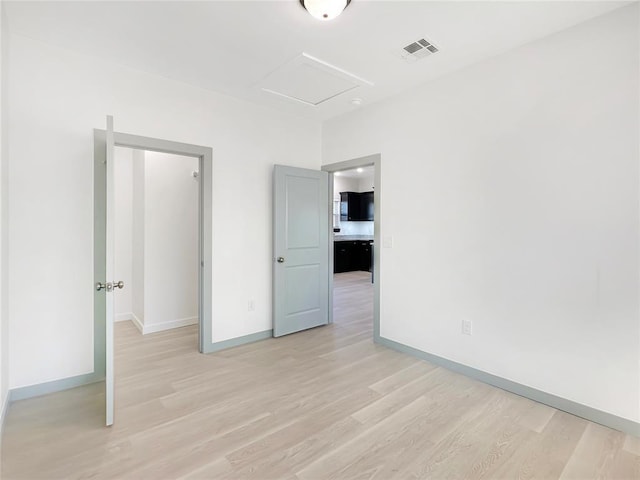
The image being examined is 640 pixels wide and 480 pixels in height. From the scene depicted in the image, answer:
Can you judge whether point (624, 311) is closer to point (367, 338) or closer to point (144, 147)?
point (367, 338)

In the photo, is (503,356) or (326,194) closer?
A: (503,356)

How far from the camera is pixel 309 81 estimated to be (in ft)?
9.82

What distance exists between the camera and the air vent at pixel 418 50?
239 cm

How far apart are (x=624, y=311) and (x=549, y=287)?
16.1 inches

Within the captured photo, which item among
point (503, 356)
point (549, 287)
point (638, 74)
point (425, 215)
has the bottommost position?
point (503, 356)

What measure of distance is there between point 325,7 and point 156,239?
10.6 ft

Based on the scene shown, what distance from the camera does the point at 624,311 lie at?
2.01 m

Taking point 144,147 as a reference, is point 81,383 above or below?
below

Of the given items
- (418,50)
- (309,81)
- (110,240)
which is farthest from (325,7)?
(110,240)

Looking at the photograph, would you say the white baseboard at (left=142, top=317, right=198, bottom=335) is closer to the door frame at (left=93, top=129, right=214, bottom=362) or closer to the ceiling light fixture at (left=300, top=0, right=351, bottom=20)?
Result: the door frame at (left=93, top=129, right=214, bottom=362)

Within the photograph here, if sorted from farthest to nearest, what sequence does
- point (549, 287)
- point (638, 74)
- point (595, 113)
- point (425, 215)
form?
point (425, 215) < point (549, 287) < point (595, 113) < point (638, 74)

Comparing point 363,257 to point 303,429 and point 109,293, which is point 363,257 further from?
point 109,293

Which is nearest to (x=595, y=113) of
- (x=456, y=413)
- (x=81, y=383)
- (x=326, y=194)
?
(x=456, y=413)

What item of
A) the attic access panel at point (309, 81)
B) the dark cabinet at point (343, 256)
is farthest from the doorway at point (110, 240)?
the dark cabinet at point (343, 256)
